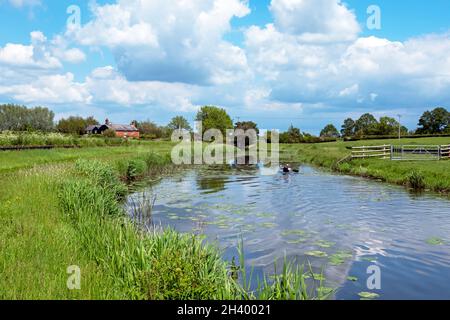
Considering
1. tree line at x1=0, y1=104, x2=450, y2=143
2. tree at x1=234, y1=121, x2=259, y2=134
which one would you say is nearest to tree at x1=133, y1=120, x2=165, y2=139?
tree line at x1=0, y1=104, x2=450, y2=143

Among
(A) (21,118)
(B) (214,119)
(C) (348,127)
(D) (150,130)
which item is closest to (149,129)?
(D) (150,130)

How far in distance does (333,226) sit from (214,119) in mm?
110198

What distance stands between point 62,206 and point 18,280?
285 inches

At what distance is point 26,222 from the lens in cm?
1093

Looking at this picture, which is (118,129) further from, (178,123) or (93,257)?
(93,257)

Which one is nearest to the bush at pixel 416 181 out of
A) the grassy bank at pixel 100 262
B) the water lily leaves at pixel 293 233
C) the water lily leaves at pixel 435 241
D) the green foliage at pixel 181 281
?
the water lily leaves at pixel 435 241

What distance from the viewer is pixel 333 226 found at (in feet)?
55.1

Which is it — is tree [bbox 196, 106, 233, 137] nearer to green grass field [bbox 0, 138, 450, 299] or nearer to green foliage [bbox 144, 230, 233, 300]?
green grass field [bbox 0, 138, 450, 299]

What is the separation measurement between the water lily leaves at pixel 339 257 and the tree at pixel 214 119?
107846mm

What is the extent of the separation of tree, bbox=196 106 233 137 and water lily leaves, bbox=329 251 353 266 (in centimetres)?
10785

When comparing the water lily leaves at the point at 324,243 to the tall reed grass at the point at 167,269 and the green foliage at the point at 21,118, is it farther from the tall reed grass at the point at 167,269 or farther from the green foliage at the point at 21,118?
the green foliage at the point at 21,118
